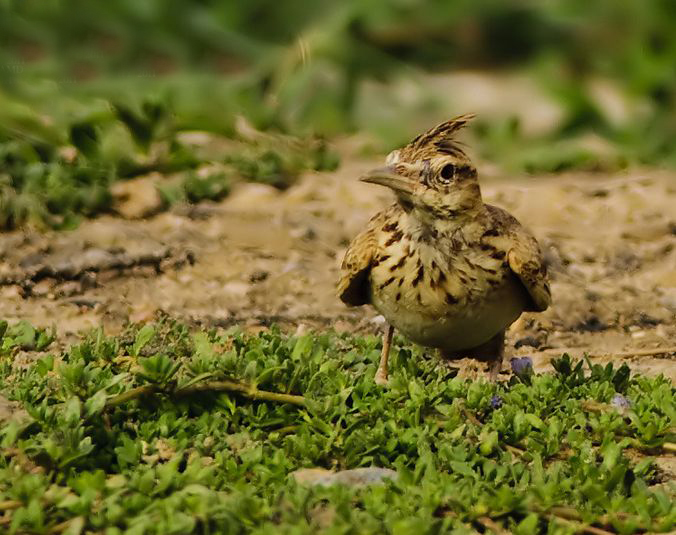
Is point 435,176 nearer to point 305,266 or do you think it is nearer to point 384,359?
point 384,359

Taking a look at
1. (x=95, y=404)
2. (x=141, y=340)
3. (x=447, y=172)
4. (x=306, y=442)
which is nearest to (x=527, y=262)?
(x=447, y=172)

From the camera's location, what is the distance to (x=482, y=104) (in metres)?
10.6

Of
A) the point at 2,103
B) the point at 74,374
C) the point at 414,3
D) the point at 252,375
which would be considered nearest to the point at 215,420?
the point at 252,375

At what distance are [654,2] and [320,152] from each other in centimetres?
360

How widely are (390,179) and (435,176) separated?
193mm

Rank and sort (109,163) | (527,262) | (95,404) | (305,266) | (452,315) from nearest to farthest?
(95,404) → (452,315) → (527,262) → (305,266) → (109,163)

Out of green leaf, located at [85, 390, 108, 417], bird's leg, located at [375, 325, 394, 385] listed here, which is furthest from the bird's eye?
green leaf, located at [85, 390, 108, 417]

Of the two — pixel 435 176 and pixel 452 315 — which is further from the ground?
pixel 435 176

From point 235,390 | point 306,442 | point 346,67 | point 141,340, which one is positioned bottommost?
point 306,442

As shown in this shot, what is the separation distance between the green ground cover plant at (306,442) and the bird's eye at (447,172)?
703 millimetres

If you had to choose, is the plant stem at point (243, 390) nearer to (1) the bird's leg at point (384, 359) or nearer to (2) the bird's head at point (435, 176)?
(1) the bird's leg at point (384, 359)

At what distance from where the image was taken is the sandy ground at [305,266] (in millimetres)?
6211

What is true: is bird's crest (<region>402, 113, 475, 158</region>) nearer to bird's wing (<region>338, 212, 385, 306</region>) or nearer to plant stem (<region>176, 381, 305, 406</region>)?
bird's wing (<region>338, 212, 385, 306</region>)

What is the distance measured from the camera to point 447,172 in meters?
4.94
